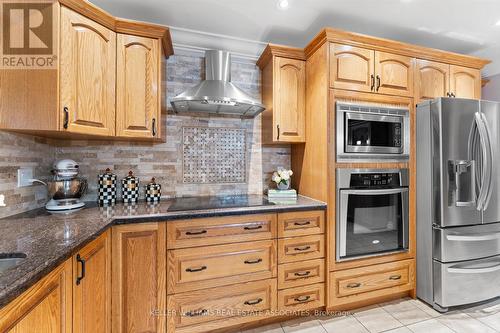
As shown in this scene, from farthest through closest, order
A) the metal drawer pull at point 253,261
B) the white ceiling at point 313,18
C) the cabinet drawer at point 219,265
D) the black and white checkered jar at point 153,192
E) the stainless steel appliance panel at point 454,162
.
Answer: the black and white checkered jar at point 153,192 → the stainless steel appliance panel at point 454,162 → the white ceiling at point 313,18 → the metal drawer pull at point 253,261 → the cabinet drawer at point 219,265

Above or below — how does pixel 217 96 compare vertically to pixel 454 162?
above

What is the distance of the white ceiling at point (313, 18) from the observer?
5.98ft

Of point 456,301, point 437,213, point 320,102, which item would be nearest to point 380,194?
point 437,213

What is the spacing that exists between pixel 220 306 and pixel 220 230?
1.83ft

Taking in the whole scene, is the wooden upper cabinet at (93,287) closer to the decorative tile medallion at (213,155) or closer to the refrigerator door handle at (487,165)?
the decorative tile medallion at (213,155)


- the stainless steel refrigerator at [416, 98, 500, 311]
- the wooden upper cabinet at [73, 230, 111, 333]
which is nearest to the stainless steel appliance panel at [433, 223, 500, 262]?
the stainless steel refrigerator at [416, 98, 500, 311]

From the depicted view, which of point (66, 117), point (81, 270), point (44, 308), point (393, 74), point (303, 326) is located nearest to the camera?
point (44, 308)

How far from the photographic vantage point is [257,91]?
2525mm

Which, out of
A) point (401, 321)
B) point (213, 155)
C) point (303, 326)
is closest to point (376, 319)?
point (401, 321)

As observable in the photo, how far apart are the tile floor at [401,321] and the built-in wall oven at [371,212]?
50 centimetres

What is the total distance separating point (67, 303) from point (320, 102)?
6.78ft

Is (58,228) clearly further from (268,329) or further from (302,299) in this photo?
(302,299)

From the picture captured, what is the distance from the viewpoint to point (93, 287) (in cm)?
123

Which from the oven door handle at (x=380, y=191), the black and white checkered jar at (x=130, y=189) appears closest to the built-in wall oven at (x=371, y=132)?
the oven door handle at (x=380, y=191)
